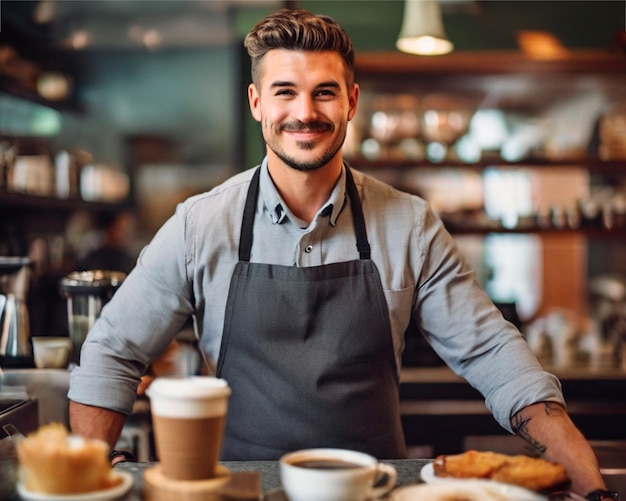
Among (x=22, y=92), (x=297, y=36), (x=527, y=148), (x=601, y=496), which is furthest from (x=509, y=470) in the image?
(x=22, y=92)

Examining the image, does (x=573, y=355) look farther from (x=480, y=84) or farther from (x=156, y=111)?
(x=156, y=111)

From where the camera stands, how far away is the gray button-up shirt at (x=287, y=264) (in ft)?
6.36

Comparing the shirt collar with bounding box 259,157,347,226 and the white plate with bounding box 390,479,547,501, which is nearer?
the white plate with bounding box 390,479,547,501

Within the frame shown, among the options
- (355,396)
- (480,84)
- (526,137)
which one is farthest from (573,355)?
(355,396)

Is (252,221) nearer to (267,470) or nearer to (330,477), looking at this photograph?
(267,470)

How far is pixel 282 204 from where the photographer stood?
2076 mm

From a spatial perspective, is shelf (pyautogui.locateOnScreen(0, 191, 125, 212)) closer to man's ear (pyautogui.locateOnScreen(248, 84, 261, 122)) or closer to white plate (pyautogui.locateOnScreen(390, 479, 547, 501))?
man's ear (pyautogui.locateOnScreen(248, 84, 261, 122))

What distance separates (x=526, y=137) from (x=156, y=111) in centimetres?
333

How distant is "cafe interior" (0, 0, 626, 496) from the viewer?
13.1ft

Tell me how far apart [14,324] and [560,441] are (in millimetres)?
1612

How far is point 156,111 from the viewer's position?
7148mm

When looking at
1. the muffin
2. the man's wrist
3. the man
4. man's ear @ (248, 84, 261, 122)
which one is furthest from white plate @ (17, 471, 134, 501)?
man's ear @ (248, 84, 261, 122)

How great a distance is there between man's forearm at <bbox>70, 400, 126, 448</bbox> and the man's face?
0.72m

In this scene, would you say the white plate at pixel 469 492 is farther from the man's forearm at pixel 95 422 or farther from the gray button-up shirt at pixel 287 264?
the man's forearm at pixel 95 422
